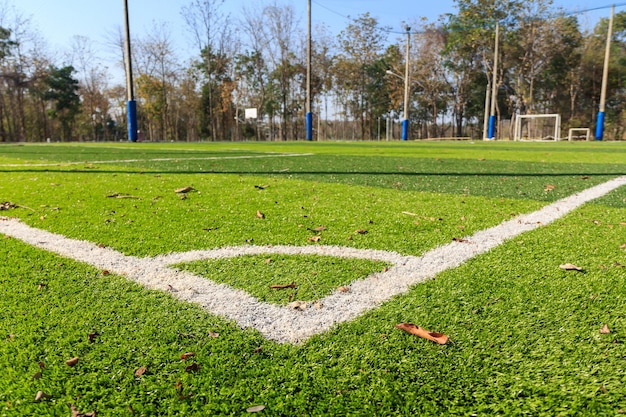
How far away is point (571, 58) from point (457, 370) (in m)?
41.0

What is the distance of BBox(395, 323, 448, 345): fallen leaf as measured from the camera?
1.11 metres

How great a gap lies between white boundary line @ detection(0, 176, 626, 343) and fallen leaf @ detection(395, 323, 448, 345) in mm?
141

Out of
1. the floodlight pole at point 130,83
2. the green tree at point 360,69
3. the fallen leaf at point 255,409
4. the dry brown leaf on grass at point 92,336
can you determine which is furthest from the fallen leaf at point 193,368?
the green tree at point 360,69

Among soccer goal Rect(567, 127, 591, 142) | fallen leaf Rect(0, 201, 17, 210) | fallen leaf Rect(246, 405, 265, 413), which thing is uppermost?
soccer goal Rect(567, 127, 591, 142)

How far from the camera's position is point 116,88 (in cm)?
4350

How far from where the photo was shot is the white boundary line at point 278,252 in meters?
1.22

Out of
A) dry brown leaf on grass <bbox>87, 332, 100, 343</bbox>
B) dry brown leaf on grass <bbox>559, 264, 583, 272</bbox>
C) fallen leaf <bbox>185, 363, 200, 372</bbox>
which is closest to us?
fallen leaf <bbox>185, 363, 200, 372</bbox>

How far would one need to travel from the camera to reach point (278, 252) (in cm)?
184

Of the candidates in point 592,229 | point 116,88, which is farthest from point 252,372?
point 116,88

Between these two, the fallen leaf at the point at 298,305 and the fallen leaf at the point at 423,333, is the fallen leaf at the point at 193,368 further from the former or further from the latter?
the fallen leaf at the point at 423,333

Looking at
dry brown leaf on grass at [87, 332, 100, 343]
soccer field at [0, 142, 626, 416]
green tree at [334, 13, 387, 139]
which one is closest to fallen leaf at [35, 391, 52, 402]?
soccer field at [0, 142, 626, 416]

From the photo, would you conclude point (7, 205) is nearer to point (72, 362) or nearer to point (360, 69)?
point (72, 362)

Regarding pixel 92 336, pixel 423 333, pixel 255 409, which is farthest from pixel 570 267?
pixel 92 336

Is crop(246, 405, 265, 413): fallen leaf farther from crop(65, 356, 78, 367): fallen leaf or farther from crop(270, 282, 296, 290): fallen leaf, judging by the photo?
crop(270, 282, 296, 290): fallen leaf
